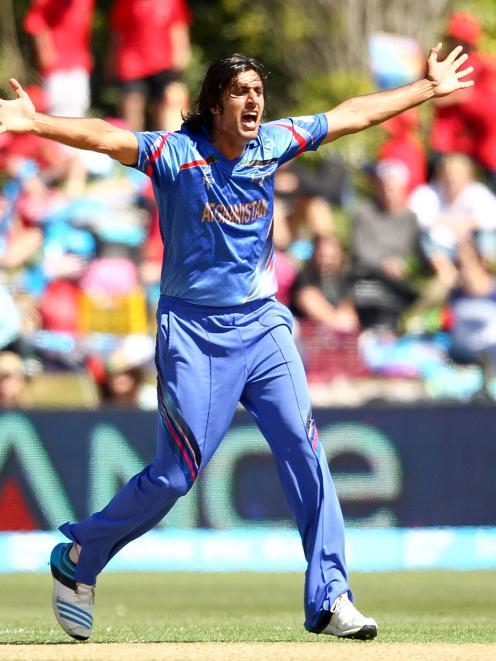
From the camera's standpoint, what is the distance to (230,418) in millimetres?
6223

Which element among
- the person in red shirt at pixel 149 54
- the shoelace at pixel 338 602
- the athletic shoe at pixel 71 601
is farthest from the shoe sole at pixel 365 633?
the person in red shirt at pixel 149 54

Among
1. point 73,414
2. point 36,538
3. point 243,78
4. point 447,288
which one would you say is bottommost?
point 36,538

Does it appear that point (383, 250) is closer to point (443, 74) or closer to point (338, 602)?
point (443, 74)

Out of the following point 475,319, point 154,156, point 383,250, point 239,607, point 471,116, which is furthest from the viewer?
point 471,116

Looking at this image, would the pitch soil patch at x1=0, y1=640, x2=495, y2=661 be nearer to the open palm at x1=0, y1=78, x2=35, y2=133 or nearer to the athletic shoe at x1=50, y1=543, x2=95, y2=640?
the athletic shoe at x1=50, y1=543, x2=95, y2=640

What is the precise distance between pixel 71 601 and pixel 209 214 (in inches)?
70.5

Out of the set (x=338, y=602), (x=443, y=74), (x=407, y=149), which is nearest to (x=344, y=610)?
(x=338, y=602)

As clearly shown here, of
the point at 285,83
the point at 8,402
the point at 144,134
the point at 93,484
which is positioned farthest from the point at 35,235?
the point at 144,134

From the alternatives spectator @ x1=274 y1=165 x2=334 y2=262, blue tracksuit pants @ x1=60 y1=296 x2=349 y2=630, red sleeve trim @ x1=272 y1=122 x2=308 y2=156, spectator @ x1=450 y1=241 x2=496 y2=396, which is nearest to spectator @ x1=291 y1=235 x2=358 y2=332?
spectator @ x1=274 y1=165 x2=334 y2=262

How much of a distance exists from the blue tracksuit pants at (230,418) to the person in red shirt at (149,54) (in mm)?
8753

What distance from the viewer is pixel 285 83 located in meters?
17.1

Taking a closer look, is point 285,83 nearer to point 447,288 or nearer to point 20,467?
point 447,288

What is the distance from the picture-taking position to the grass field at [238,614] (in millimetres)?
5961

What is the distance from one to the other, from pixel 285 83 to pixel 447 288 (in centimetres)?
483
